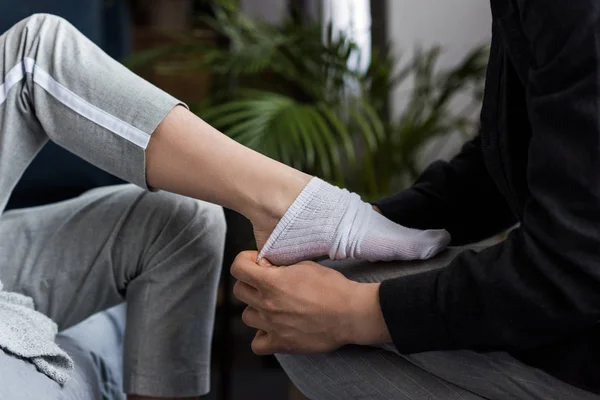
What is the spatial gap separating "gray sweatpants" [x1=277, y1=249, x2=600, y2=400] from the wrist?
0.05 metres

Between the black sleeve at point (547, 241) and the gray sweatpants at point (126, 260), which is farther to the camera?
the gray sweatpants at point (126, 260)

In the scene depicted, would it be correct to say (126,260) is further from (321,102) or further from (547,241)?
(321,102)

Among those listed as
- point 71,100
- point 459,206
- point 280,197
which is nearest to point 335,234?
point 280,197

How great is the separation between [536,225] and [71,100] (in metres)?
0.50

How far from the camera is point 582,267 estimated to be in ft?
1.91

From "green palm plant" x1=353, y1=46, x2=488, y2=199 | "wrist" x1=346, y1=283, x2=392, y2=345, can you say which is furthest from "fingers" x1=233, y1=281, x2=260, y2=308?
"green palm plant" x1=353, y1=46, x2=488, y2=199

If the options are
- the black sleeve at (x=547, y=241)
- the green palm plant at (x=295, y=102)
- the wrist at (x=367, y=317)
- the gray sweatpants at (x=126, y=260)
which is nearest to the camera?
the black sleeve at (x=547, y=241)

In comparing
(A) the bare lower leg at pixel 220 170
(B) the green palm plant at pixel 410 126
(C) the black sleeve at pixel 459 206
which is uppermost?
(A) the bare lower leg at pixel 220 170

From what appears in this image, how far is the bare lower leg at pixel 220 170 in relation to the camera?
30.9 inches

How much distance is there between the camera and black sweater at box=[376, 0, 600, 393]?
0.57 meters

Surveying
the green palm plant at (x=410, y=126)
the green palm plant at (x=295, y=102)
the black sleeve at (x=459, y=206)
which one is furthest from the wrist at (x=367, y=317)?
the green palm plant at (x=410, y=126)

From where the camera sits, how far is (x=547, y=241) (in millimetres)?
599

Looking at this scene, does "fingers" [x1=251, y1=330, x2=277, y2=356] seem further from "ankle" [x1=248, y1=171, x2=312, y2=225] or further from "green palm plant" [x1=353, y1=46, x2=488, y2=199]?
"green palm plant" [x1=353, y1=46, x2=488, y2=199]

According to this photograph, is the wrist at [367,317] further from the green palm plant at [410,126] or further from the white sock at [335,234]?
the green palm plant at [410,126]
